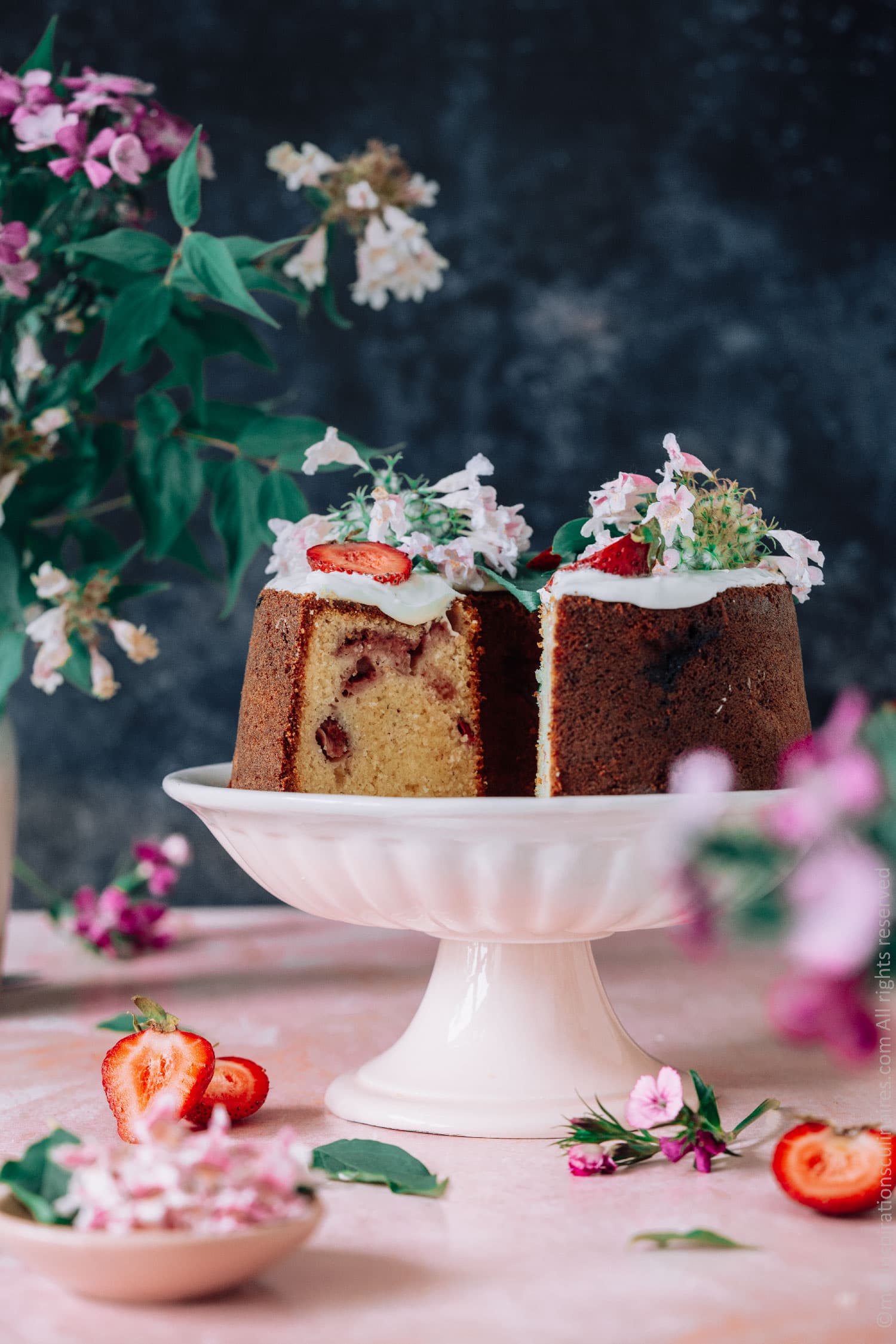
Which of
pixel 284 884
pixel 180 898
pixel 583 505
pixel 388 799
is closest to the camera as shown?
pixel 388 799

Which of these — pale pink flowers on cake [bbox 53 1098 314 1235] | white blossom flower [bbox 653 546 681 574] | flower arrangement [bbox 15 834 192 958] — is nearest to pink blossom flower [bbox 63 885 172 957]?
flower arrangement [bbox 15 834 192 958]

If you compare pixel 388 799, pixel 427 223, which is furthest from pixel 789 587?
pixel 427 223

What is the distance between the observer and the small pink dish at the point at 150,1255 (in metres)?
0.81

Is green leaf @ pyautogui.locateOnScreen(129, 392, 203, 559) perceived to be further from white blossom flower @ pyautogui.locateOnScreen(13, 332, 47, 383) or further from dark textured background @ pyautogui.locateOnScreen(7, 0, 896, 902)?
dark textured background @ pyautogui.locateOnScreen(7, 0, 896, 902)

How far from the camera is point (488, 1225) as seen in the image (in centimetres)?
101

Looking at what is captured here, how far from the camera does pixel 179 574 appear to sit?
2418mm

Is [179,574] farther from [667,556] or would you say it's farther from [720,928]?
[720,928]

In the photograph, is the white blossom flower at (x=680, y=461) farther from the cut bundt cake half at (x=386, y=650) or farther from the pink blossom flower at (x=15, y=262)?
the pink blossom flower at (x=15, y=262)

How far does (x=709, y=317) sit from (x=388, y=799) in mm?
1520

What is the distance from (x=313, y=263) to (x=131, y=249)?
0.24 m

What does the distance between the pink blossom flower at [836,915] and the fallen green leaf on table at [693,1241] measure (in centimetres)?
43

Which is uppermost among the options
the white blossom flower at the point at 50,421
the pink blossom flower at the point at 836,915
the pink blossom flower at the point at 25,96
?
the pink blossom flower at the point at 25,96

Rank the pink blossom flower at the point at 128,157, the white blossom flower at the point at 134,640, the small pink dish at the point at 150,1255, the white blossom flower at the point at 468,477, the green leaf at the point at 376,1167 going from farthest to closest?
1. the white blossom flower at the point at 134,640
2. the pink blossom flower at the point at 128,157
3. the white blossom flower at the point at 468,477
4. the green leaf at the point at 376,1167
5. the small pink dish at the point at 150,1255

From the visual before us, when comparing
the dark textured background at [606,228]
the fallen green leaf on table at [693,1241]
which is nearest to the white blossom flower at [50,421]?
the dark textured background at [606,228]
